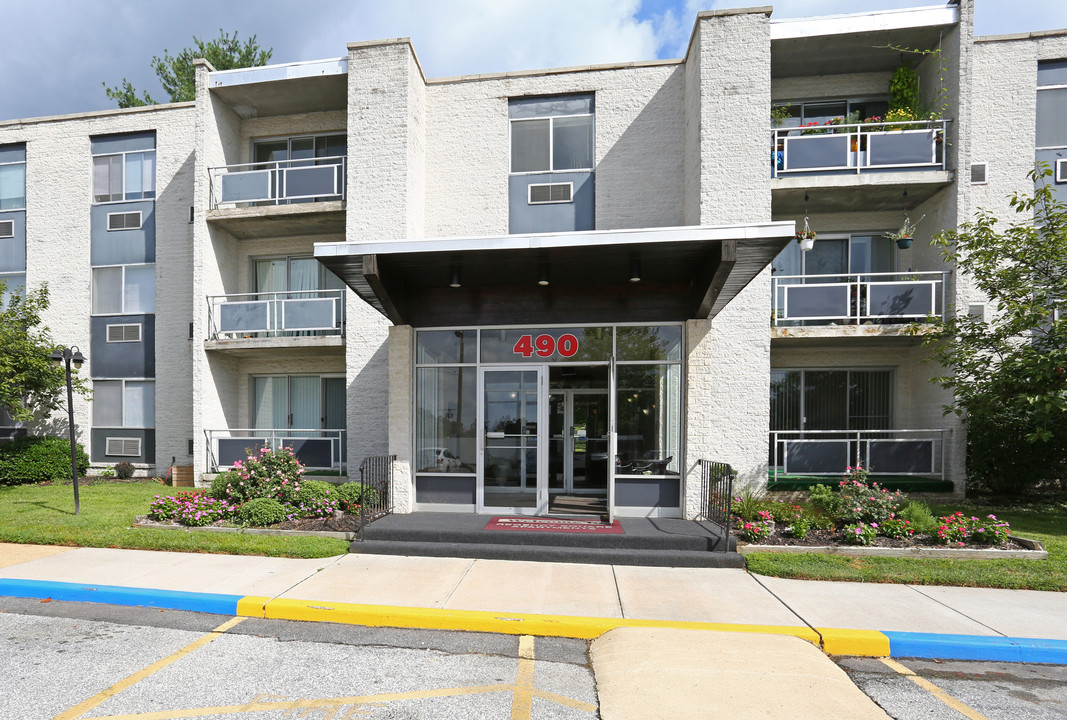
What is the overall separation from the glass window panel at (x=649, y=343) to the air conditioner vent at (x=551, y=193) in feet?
16.0

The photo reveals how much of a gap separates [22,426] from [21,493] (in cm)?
399

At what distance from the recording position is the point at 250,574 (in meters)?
6.57

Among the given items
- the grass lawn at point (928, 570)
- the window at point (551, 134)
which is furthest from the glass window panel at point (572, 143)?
the grass lawn at point (928, 570)

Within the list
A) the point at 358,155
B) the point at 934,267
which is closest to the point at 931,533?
the point at 934,267

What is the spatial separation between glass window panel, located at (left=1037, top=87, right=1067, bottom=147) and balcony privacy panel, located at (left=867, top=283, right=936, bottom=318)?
16.9ft

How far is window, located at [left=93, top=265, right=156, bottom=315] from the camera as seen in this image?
14352mm

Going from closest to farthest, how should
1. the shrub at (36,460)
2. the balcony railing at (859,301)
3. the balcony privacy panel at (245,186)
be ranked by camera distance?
the balcony railing at (859,301) < the balcony privacy panel at (245,186) < the shrub at (36,460)

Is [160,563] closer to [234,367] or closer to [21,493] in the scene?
[234,367]

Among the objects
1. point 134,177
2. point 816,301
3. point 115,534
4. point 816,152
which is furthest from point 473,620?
point 134,177

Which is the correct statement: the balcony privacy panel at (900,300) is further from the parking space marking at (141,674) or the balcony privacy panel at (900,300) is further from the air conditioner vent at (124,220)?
the air conditioner vent at (124,220)

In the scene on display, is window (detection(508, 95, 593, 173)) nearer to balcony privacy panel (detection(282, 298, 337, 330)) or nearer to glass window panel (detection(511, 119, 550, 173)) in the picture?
glass window panel (detection(511, 119, 550, 173))

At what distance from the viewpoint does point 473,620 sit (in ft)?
17.3

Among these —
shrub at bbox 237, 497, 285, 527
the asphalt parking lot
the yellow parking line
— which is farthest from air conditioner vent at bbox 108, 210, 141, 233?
the yellow parking line

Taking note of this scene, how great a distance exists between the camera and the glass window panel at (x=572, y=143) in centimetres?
1253
